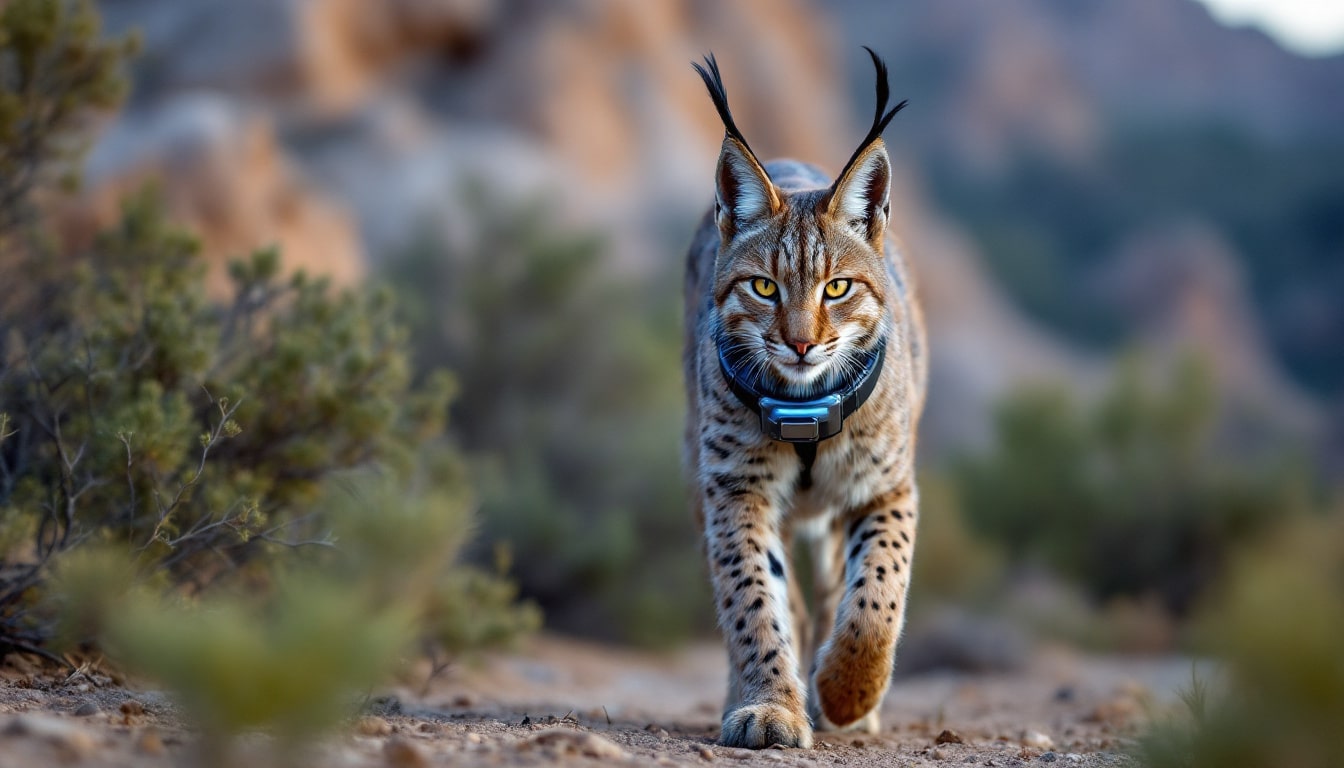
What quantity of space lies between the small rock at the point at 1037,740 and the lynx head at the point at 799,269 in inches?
78.7

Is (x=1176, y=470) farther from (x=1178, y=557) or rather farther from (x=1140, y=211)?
(x=1140, y=211)

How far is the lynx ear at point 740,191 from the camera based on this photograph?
5.68 m

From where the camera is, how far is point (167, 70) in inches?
1042

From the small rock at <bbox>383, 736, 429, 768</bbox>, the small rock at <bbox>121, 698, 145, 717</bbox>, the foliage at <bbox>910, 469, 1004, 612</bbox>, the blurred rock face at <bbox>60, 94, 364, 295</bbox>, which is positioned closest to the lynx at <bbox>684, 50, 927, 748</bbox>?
the small rock at <bbox>383, 736, 429, 768</bbox>

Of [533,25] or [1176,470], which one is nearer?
[1176,470]

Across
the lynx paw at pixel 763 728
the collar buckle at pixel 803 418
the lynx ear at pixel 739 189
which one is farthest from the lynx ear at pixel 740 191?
the lynx paw at pixel 763 728

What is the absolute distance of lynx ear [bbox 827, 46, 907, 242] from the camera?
5.58 m

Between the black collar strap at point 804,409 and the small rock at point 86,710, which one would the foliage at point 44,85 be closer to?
the small rock at point 86,710

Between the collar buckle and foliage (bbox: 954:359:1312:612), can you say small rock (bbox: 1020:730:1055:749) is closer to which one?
the collar buckle

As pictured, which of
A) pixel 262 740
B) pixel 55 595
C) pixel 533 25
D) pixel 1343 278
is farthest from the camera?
pixel 1343 278

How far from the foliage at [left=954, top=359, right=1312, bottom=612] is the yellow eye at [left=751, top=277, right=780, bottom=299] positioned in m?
12.7

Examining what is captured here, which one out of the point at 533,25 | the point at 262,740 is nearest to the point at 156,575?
the point at 262,740

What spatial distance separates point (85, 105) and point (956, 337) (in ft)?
119

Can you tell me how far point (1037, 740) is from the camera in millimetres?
6219
